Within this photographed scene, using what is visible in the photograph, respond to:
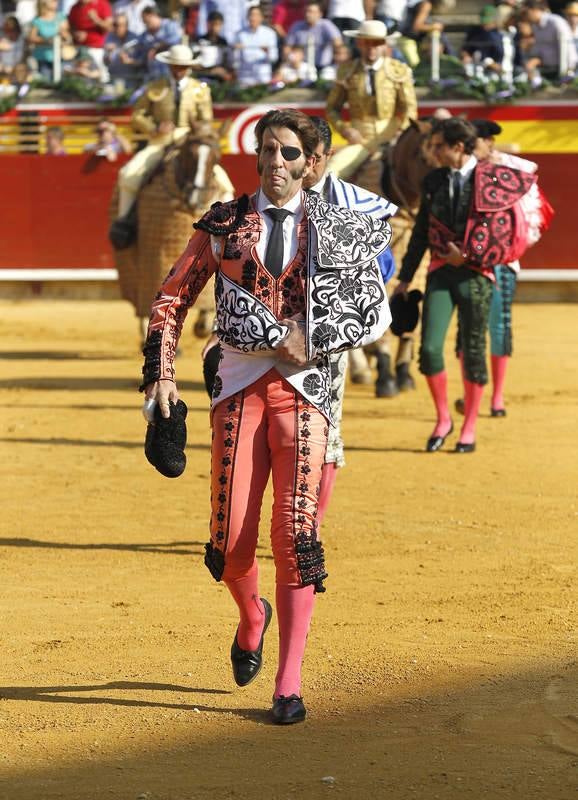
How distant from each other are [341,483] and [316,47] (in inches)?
398

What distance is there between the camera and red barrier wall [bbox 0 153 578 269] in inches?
671

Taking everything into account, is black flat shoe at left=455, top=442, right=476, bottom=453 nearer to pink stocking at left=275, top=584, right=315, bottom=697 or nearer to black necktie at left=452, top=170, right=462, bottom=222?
black necktie at left=452, top=170, right=462, bottom=222

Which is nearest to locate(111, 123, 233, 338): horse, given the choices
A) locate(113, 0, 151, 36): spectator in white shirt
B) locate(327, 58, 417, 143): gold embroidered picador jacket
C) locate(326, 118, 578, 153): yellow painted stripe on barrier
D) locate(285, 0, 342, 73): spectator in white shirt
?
locate(327, 58, 417, 143): gold embroidered picador jacket

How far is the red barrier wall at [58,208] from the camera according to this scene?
17047 mm

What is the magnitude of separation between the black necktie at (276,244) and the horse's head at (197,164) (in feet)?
23.3

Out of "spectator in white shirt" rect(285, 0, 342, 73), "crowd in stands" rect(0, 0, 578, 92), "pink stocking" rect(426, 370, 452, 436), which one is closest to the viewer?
"pink stocking" rect(426, 370, 452, 436)

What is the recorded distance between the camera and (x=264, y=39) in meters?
17.0

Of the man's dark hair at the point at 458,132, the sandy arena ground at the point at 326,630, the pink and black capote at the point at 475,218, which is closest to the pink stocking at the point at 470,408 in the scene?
the sandy arena ground at the point at 326,630

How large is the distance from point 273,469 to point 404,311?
3.92m

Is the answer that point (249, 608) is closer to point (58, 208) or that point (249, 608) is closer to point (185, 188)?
point (185, 188)

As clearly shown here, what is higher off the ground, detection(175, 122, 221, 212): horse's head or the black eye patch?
the black eye patch

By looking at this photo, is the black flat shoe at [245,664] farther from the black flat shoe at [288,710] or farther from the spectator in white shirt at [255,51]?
the spectator in white shirt at [255,51]

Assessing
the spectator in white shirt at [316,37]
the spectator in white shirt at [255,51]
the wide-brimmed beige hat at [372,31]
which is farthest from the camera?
the spectator in white shirt at [255,51]

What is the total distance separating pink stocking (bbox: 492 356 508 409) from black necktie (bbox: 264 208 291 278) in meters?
5.71
